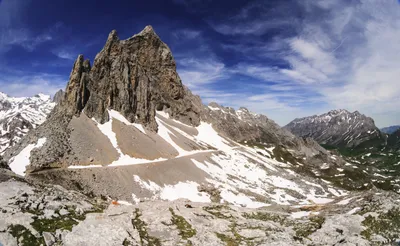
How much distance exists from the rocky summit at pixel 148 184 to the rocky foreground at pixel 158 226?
0.38 ft

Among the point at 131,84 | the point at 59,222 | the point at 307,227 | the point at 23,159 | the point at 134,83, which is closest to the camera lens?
the point at 59,222

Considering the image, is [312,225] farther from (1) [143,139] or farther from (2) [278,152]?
(2) [278,152]

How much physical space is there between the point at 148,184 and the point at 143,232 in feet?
137

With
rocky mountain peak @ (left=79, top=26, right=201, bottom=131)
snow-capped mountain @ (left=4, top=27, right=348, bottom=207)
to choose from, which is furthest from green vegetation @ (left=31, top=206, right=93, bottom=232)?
rocky mountain peak @ (left=79, top=26, right=201, bottom=131)

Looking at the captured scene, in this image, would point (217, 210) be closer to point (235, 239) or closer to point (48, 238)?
point (235, 239)

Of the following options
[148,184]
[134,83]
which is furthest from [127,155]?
[134,83]

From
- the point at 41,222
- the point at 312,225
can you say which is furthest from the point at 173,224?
the point at 312,225

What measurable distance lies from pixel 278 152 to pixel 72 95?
143048 mm

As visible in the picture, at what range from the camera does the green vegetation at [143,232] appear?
26027 millimetres

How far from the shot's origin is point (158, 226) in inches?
1177

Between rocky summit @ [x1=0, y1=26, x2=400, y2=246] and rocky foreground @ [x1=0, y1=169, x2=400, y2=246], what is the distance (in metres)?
0.12

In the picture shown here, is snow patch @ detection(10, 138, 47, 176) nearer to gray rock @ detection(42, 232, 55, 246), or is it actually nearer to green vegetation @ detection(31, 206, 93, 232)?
green vegetation @ detection(31, 206, 93, 232)

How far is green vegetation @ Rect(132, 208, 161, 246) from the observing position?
2603cm

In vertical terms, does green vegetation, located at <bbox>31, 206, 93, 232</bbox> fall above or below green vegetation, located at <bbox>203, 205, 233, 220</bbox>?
above
